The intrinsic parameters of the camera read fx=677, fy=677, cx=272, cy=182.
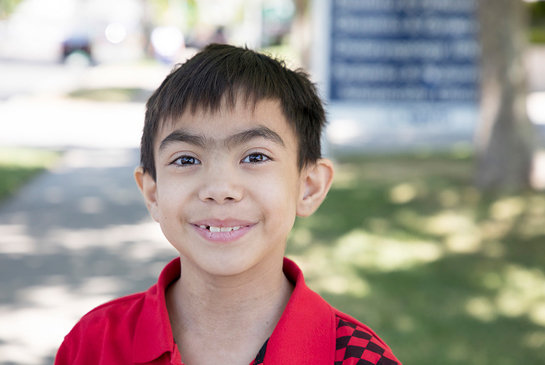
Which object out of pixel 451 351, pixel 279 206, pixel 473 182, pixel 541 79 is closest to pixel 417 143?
pixel 473 182

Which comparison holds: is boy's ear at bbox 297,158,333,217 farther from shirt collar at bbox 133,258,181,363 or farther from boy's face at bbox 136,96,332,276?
shirt collar at bbox 133,258,181,363

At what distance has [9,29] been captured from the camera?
50625mm

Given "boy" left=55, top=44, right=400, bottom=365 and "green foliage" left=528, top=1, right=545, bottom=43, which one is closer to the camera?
"boy" left=55, top=44, right=400, bottom=365

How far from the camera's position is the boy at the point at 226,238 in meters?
1.60

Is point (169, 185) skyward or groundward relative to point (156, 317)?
skyward

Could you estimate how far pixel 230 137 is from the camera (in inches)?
63.6

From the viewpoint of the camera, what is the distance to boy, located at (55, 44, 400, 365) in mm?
1597

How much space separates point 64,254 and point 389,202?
3.40 meters

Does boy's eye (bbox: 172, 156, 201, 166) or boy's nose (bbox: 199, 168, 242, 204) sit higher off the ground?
boy's eye (bbox: 172, 156, 201, 166)

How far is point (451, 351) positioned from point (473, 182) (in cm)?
419

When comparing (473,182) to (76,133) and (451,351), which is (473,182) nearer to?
(451,351)

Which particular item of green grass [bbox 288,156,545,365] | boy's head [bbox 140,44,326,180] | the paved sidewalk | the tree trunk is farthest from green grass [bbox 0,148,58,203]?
boy's head [bbox 140,44,326,180]

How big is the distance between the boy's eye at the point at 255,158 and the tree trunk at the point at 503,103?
6.39 m

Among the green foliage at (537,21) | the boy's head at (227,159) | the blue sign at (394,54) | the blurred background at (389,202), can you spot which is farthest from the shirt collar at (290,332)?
the green foliage at (537,21)
